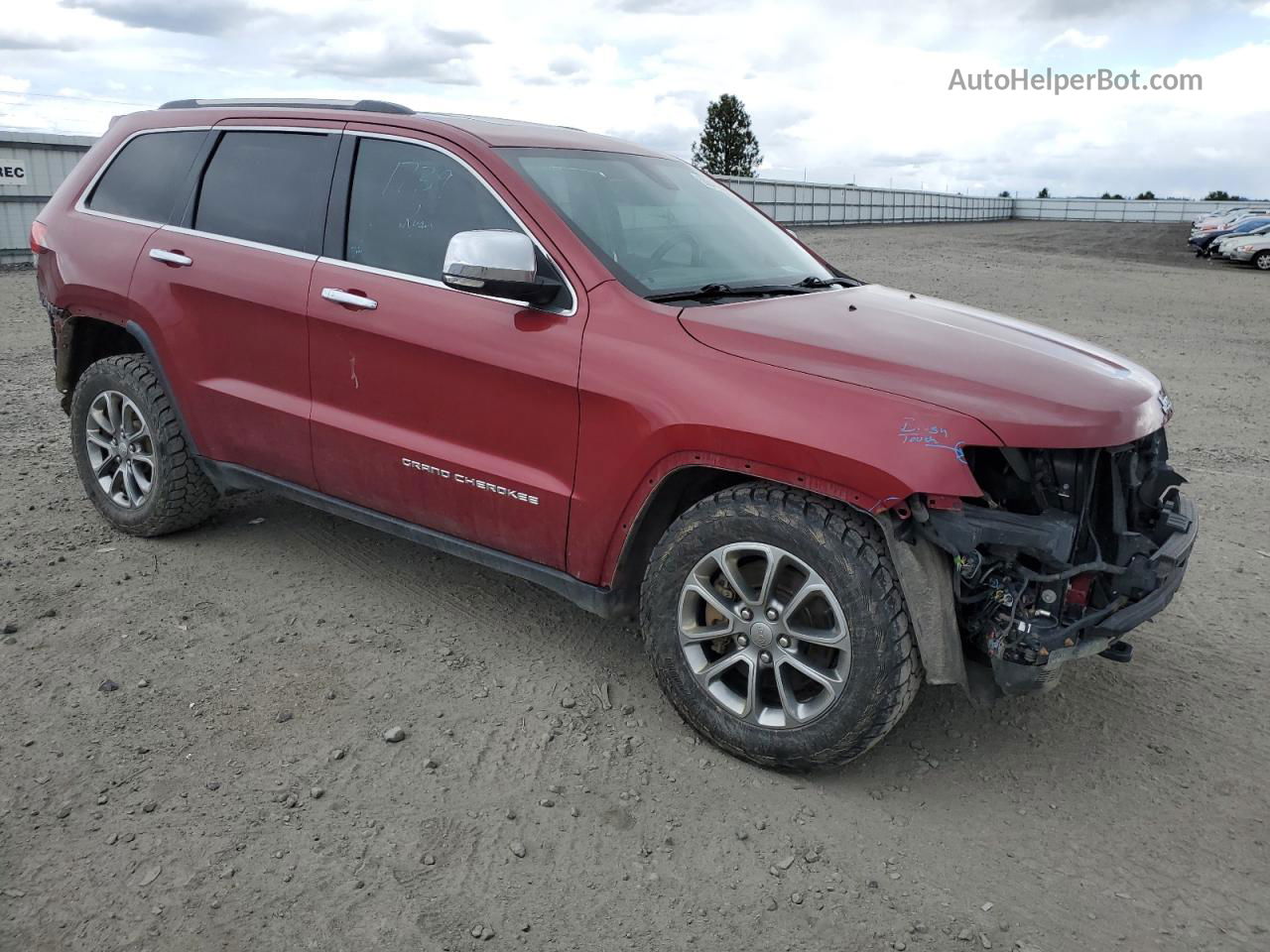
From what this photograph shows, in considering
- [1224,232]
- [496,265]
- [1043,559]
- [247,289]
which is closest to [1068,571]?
[1043,559]

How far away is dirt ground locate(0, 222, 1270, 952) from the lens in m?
2.68

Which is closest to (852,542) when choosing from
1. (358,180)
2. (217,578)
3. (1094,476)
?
(1094,476)

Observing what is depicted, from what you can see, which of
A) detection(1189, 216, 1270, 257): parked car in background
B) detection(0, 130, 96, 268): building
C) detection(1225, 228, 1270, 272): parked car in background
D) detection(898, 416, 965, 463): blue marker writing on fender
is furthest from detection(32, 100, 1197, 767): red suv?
detection(1189, 216, 1270, 257): parked car in background

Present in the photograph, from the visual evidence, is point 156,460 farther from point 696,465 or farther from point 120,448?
point 696,465

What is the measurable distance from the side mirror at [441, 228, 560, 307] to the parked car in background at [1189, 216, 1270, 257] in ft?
103

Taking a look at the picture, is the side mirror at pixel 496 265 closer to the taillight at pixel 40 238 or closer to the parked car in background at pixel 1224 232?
the taillight at pixel 40 238

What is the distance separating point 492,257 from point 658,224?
2.90 feet

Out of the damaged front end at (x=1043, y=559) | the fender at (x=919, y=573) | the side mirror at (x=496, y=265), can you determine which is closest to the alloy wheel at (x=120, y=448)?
the side mirror at (x=496, y=265)

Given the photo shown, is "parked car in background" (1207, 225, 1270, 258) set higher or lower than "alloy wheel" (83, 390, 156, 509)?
higher

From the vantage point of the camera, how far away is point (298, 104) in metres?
4.42

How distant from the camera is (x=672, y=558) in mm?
3299

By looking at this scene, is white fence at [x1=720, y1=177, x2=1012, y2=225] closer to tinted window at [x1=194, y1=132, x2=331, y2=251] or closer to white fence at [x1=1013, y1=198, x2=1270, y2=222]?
white fence at [x1=1013, y1=198, x2=1270, y2=222]

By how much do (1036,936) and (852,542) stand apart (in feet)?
3.63

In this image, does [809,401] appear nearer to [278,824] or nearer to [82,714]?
[278,824]
